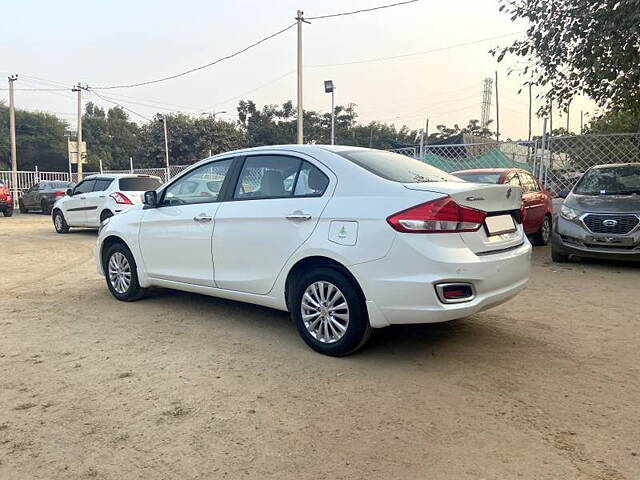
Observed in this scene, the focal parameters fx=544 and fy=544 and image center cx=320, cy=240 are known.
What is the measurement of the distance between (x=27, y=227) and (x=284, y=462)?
1574cm

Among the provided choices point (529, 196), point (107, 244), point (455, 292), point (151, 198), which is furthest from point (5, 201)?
point (455, 292)

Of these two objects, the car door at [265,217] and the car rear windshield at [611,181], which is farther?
the car rear windshield at [611,181]

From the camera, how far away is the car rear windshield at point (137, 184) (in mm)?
12531

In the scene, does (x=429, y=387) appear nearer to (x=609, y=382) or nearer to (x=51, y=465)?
(x=609, y=382)

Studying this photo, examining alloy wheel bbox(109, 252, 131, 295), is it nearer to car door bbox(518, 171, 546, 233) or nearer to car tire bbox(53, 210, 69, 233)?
car door bbox(518, 171, 546, 233)

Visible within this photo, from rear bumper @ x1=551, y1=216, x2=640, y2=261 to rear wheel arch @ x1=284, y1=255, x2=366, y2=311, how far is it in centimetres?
552

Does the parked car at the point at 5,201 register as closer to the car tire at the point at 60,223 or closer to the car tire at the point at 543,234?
the car tire at the point at 60,223

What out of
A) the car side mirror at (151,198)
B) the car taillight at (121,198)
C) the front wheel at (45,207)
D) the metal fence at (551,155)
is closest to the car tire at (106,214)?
the car taillight at (121,198)

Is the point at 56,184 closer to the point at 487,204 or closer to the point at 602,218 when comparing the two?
the point at 602,218

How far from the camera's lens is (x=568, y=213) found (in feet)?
27.3

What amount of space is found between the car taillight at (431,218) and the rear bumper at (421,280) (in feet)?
0.31

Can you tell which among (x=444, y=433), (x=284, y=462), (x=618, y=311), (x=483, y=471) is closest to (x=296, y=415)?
(x=284, y=462)

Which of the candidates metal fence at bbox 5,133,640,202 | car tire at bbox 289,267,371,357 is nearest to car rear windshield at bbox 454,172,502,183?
metal fence at bbox 5,133,640,202

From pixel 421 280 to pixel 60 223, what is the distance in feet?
41.9
